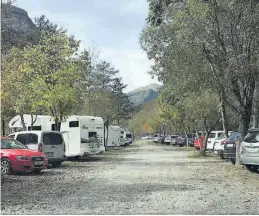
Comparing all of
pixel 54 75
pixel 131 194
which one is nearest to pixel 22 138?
pixel 54 75

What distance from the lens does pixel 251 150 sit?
17.1 m

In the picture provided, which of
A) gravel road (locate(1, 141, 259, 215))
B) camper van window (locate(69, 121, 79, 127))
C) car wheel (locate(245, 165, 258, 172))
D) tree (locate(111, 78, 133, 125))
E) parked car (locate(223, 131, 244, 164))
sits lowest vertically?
gravel road (locate(1, 141, 259, 215))

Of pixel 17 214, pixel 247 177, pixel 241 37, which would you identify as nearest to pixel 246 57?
pixel 241 37

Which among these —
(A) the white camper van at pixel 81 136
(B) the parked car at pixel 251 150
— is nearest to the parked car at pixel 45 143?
(A) the white camper van at pixel 81 136

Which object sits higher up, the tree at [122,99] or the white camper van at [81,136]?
the tree at [122,99]

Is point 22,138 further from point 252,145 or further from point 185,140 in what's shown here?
point 185,140

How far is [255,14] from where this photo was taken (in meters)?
17.5

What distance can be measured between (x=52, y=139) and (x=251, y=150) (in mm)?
9065

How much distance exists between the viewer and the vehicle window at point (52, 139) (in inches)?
829

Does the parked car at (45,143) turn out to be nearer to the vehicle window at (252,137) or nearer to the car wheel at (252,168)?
the car wheel at (252,168)

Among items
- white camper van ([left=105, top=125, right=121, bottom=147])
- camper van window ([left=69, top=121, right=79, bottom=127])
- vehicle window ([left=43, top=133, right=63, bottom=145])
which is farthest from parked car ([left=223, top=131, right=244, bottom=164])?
white camper van ([left=105, top=125, right=121, bottom=147])

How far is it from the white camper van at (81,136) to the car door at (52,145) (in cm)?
504

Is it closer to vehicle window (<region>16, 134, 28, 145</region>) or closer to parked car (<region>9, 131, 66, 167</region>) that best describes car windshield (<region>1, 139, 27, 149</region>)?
parked car (<region>9, 131, 66, 167</region>)

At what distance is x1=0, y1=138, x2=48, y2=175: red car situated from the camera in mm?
16562
